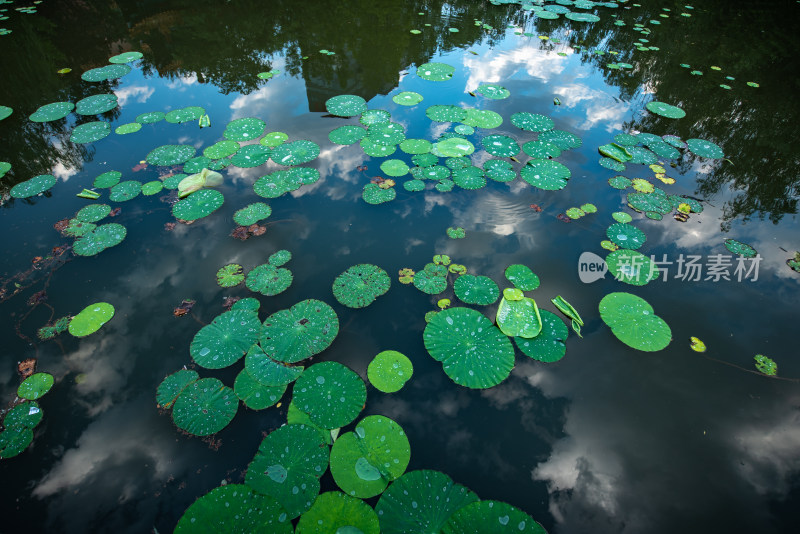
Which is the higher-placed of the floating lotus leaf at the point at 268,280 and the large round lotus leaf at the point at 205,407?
the floating lotus leaf at the point at 268,280

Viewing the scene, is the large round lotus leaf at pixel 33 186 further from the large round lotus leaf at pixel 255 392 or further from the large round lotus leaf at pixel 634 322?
the large round lotus leaf at pixel 634 322

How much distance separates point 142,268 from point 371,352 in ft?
8.88

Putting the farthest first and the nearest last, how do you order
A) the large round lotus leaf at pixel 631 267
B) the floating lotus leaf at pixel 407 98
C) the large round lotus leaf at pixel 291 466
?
the floating lotus leaf at pixel 407 98, the large round lotus leaf at pixel 631 267, the large round lotus leaf at pixel 291 466

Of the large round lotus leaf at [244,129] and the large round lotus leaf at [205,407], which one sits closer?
the large round lotus leaf at [205,407]

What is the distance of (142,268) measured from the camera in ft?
12.1

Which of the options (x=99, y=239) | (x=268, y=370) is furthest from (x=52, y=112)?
(x=268, y=370)

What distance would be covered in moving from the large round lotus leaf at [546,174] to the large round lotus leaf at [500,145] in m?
0.36

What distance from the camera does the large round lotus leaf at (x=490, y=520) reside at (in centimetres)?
210

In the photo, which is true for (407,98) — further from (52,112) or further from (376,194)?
(52,112)

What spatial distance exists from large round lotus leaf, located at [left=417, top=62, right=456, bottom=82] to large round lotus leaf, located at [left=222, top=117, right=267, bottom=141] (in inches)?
140

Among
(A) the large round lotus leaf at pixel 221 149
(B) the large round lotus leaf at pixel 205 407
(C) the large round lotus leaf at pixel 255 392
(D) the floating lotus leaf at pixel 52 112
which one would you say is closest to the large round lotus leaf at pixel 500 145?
(A) the large round lotus leaf at pixel 221 149

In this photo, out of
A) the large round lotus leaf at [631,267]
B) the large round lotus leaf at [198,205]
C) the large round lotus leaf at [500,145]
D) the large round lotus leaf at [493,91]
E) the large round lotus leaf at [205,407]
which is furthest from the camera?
the large round lotus leaf at [493,91]

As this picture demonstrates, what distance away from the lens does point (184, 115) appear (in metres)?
5.87

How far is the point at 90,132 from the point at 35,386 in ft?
14.9
